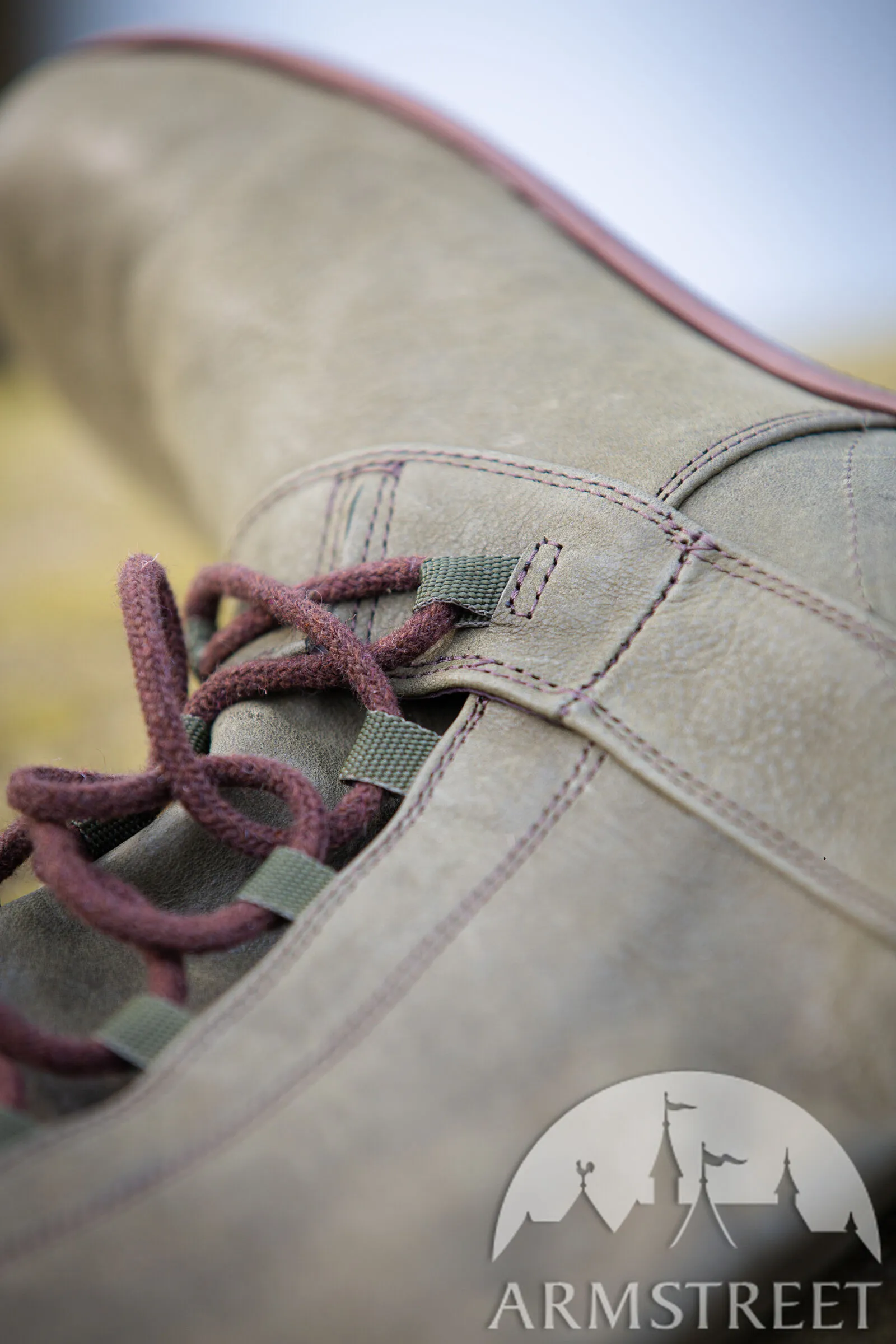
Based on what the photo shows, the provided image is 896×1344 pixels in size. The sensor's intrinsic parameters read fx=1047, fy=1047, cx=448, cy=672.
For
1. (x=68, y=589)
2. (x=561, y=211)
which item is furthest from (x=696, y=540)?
(x=68, y=589)

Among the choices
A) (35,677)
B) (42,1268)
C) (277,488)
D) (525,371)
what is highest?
(525,371)

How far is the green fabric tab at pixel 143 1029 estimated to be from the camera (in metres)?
0.36

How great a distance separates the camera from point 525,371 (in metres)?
0.60

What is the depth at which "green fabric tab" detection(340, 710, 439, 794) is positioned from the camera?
0.43 metres

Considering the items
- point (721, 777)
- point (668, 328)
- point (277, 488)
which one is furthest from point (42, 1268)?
point (668, 328)

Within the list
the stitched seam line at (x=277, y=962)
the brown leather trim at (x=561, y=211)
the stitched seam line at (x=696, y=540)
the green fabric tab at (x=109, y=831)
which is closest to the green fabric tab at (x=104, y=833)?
the green fabric tab at (x=109, y=831)

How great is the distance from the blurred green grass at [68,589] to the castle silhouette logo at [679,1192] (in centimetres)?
28

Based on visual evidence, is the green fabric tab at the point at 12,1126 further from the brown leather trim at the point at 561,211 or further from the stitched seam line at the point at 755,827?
the brown leather trim at the point at 561,211

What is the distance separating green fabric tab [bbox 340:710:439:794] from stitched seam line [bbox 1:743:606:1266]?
0.21ft

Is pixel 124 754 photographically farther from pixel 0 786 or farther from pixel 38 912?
pixel 38 912

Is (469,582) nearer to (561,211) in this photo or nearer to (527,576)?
(527,576)

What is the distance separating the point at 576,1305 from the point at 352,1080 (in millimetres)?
100

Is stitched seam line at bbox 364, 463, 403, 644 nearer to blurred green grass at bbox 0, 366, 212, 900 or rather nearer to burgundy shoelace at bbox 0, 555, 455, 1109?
burgundy shoelace at bbox 0, 555, 455, 1109

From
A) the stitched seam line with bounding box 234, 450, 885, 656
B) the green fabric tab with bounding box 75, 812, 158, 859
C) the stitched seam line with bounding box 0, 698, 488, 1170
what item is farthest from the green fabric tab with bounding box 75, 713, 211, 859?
the stitched seam line with bounding box 234, 450, 885, 656
